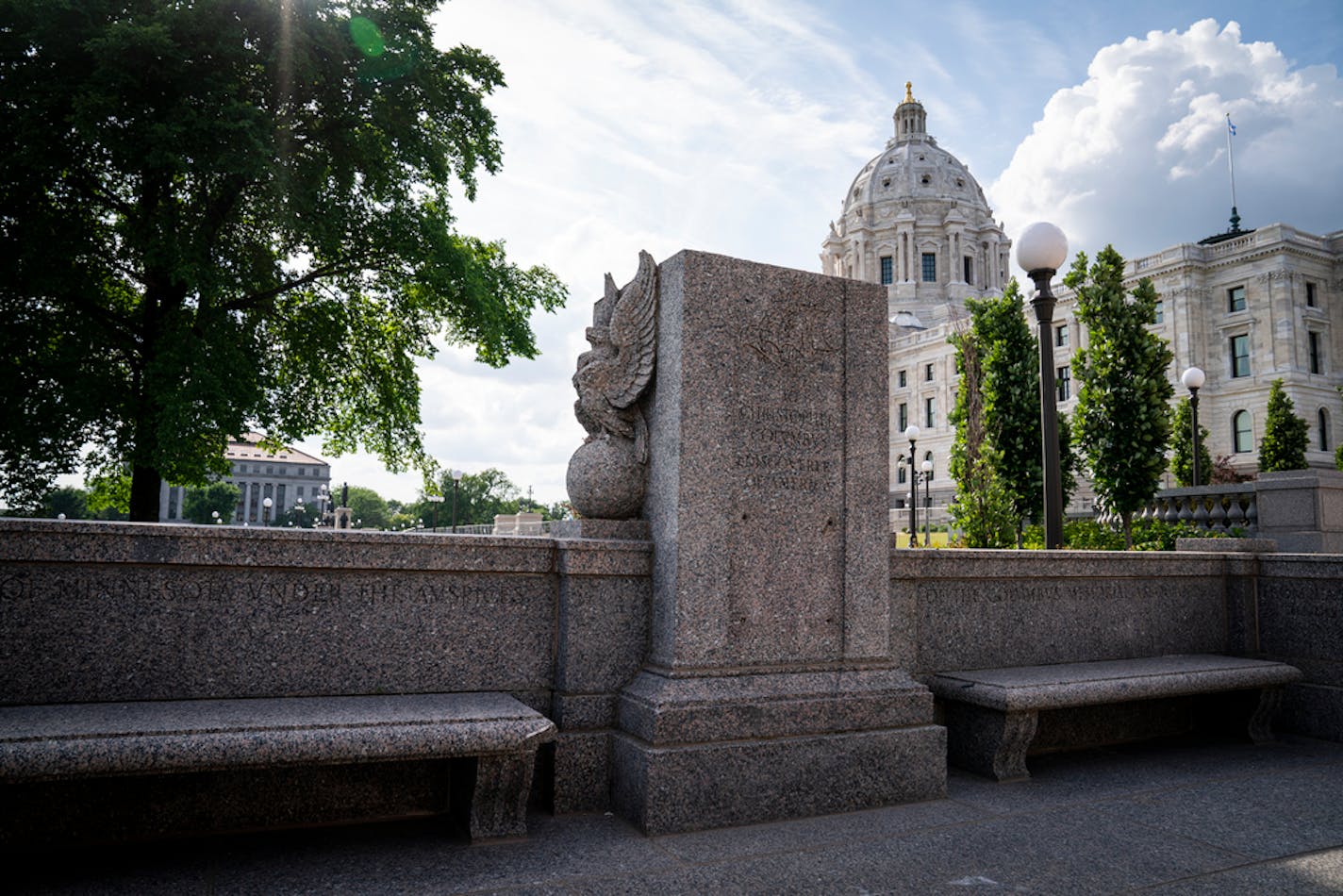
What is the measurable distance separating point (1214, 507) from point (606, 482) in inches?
509

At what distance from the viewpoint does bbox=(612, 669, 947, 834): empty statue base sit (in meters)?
4.51

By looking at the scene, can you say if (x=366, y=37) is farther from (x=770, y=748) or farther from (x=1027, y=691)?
(x=1027, y=691)

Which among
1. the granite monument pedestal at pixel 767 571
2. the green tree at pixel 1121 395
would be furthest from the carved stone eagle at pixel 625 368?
the green tree at pixel 1121 395

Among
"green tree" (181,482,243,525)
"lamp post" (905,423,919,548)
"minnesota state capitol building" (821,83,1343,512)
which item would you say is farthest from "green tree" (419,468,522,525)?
"lamp post" (905,423,919,548)

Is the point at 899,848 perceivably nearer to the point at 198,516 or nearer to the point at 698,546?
the point at 698,546

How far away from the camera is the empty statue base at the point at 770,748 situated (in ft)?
14.8

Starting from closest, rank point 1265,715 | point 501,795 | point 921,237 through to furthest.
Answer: point 501,795 < point 1265,715 < point 921,237

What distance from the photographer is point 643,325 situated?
5.27 metres

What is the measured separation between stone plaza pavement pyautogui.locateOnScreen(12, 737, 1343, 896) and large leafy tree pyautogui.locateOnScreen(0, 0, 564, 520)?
1259 cm

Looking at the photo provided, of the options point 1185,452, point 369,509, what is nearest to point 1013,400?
point 1185,452

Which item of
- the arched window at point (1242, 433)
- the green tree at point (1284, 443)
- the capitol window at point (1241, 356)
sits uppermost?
the capitol window at point (1241, 356)

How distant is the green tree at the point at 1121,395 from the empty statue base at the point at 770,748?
67.3ft

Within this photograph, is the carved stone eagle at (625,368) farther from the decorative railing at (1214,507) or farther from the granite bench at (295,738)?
the decorative railing at (1214,507)

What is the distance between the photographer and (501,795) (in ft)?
14.0
